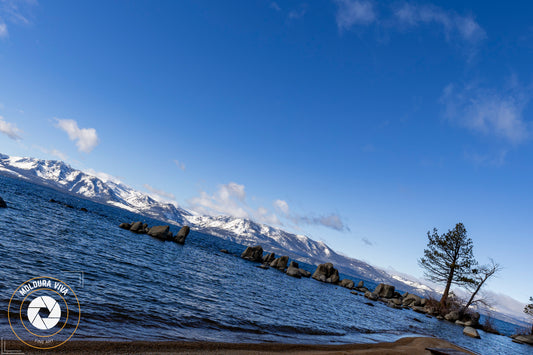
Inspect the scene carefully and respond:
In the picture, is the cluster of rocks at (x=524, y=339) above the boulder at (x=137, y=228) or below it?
above

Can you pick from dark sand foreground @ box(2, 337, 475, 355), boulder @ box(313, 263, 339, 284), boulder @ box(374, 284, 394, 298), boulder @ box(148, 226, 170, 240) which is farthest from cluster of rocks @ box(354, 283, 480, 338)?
boulder @ box(148, 226, 170, 240)

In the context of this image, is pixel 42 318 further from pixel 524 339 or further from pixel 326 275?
pixel 326 275

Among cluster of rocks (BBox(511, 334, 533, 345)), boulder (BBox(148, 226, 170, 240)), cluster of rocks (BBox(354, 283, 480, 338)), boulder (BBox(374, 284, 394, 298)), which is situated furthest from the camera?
boulder (BBox(148, 226, 170, 240))

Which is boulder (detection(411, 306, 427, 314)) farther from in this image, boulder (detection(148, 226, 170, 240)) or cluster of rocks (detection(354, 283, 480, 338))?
boulder (detection(148, 226, 170, 240))

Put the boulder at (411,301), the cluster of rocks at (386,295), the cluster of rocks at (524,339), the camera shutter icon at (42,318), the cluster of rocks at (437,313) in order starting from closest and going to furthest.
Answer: the camera shutter icon at (42,318) → the cluster of rocks at (524,339) → the cluster of rocks at (437,313) → the cluster of rocks at (386,295) → the boulder at (411,301)

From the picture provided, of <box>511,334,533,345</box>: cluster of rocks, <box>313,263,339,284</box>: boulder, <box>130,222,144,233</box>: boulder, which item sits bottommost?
<box>130,222,144,233</box>: boulder

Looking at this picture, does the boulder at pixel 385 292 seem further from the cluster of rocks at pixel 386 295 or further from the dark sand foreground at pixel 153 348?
the dark sand foreground at pixel 153 348

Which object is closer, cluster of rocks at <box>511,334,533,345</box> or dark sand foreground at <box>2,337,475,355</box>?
dark sand foreground at <box>2,337,475,355</box>

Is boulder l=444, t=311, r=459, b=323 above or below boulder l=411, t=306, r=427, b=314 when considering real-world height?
above

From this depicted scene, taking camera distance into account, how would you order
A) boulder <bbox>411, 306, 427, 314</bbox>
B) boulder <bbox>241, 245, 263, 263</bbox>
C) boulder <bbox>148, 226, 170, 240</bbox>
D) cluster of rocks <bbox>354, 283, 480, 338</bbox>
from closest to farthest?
cluster of rocks <bbox>354, 283, 480, 338</bbox>, boulder <bbox>411, 306, 427, 314</bbox>, boulder <bbox>148, 226, 170, 240</bbox>, boulder <bbox>241, 245, 263, 263</bbox>

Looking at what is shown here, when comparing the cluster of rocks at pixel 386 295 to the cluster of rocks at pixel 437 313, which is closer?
the cluster of rocks at pixel 437 313

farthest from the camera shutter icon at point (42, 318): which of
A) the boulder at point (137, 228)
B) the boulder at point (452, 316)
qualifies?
the boulder at point (137, 228)

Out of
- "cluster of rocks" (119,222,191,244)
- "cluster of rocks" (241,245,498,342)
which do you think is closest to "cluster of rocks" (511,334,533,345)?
"cluster of rocks" (241,245,498,342)

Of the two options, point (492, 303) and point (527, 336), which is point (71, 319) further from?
point (527, 336)
